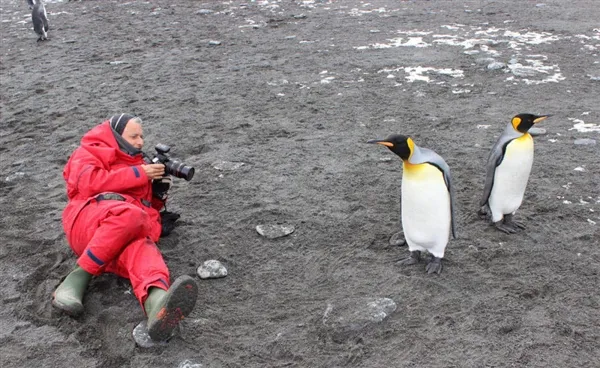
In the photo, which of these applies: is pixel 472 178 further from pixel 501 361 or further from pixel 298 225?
pixel 501 361

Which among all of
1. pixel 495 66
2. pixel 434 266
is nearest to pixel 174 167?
pixel 434 266

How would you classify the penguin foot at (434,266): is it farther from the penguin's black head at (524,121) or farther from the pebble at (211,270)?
the pebble at (211,270)

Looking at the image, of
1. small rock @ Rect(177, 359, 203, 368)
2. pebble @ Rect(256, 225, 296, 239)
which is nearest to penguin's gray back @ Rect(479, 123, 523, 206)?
pebble @ Rect(256, 225, 296, 239)

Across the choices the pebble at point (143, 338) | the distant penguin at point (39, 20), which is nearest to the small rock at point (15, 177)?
the pebble at point (143, 338)

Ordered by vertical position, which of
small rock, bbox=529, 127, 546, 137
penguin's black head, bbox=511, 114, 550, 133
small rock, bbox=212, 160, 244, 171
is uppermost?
penguin's black head, bbox=511, 114, 550, 133

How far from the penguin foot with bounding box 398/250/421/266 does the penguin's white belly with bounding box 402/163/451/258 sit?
9 centimetres

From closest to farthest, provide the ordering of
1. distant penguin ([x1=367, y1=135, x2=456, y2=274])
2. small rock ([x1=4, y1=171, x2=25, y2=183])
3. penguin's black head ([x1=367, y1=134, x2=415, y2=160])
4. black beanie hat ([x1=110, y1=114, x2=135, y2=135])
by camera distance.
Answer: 1. penguin's black head ([x1=367, y1=134, x2=415, y2=160])
2. distant penguin ([x1=367, y1=135, x2=456, y2=274])
3. black beanie hat ([x1=110, y1=114, x2=135, y2=135])
4. small rock ([x1=4, y1=171, x2=25, y2=183])

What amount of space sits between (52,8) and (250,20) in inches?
199

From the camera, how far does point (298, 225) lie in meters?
3.46

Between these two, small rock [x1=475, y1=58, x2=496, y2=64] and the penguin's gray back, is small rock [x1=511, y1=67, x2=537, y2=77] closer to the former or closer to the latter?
small rock [x1=475, y1=58, x2=496, y2=64]

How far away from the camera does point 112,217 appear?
2.64 meters

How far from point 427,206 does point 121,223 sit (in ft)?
4.87

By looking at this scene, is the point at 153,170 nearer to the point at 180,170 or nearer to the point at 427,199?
the point at 180,170

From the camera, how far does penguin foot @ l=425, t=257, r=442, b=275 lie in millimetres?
2895
